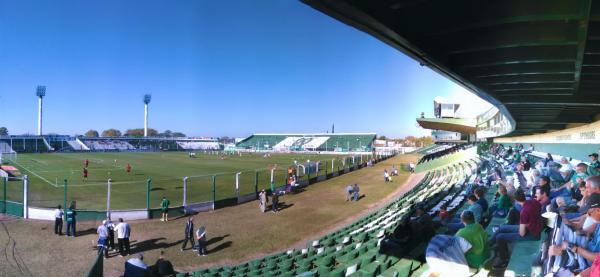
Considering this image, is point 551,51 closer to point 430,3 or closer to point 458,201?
point 430,3

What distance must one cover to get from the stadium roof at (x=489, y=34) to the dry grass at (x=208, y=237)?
8941mm

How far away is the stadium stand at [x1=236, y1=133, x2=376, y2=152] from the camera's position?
305 feet

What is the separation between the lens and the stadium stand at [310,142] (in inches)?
Answer: 3664

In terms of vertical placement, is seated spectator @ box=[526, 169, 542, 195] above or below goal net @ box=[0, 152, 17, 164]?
above

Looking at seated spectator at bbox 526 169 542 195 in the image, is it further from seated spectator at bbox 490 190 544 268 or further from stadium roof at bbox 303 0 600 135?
seated spectator at bbox 490 190 544 268

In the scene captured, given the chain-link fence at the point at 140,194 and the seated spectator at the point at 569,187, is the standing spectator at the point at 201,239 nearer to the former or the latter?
the chain-link fence at the point at 140,194

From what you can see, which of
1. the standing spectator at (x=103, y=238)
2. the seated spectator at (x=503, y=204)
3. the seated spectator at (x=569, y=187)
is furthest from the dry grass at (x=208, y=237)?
the seated spectator at (x=569, y=187)

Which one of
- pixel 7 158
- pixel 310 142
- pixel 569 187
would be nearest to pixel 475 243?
pixel 569 187

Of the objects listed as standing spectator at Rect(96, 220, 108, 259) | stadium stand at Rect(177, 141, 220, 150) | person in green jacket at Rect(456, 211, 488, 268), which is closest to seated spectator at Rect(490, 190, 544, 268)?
person in green jacket at Rect(456, 211, 488, 268)

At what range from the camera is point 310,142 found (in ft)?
337

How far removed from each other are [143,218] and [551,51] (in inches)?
633

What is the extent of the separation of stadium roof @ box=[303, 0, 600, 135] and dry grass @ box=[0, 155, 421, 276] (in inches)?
352

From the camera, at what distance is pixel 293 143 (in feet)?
346

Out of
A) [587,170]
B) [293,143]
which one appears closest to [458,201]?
[587,170]
